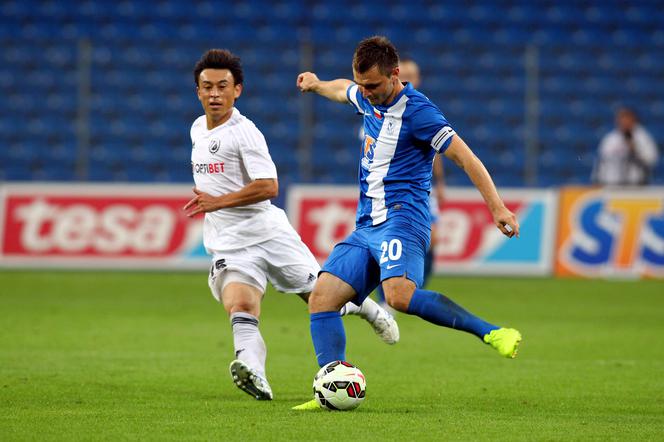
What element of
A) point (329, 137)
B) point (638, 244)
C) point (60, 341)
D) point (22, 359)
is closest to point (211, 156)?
point (22, 359)

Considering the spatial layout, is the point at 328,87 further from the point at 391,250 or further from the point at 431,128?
the point at 391,250

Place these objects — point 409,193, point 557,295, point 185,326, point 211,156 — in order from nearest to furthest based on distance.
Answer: point 409,193
point 211,156
point 185,326
point 557,295

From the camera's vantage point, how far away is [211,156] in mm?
7320

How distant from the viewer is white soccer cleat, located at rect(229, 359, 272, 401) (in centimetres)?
670

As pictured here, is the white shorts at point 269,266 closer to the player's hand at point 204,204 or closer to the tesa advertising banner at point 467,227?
the player's hand at point 204,204

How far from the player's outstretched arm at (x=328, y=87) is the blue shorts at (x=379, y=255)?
90 centimetres

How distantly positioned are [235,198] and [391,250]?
3.47ft

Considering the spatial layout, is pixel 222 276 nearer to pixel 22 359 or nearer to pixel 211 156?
pixel 211 156

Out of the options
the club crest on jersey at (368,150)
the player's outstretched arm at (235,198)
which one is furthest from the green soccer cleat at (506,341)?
the player's outstretched arm at (235,198)

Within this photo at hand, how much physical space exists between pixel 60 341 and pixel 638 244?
943 cm

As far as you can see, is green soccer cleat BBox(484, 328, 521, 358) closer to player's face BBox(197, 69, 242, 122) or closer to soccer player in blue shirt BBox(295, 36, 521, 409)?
soccer player in blue shirt BBox(295, 36, 521, 409)

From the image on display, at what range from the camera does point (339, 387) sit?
21.2 ft

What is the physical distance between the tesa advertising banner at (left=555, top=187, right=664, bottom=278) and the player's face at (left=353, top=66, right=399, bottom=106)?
10.6 meters

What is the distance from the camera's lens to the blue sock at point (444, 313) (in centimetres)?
642
